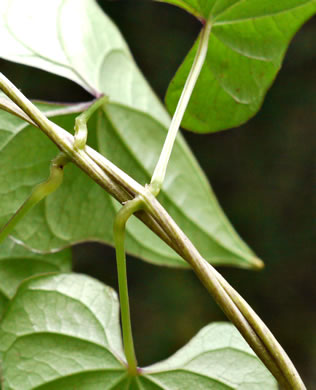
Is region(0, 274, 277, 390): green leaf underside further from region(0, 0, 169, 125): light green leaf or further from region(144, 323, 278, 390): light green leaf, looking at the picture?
region(0, 0, 169, 125): light green leaf

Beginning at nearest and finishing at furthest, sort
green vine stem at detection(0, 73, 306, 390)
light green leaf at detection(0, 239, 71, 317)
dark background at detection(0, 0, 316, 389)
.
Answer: green vine stem at detection(0, 73, 306, 390)
light green leaf at detection(0, 239, 71, 317)
dark background at detection(0, 0, 316, 389)

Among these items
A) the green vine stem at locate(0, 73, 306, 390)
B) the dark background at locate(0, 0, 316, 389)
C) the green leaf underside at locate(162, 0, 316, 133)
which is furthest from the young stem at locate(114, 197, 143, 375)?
the dark background at locate(0, 0, 316, 389)

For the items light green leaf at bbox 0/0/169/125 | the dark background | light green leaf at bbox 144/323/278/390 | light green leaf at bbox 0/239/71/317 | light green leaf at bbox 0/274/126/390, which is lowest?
the dark background

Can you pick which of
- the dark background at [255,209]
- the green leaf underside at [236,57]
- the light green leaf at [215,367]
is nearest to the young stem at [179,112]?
the green leaf underside at [236,57]

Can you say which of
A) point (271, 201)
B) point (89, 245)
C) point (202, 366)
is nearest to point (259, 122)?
point (271, 201)

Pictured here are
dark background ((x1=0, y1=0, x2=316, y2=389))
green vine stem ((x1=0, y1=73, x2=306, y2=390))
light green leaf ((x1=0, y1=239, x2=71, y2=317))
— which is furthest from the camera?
dark background ((x1=0, y1=0, x2=316, y2=389))

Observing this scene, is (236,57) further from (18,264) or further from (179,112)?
(18,264)

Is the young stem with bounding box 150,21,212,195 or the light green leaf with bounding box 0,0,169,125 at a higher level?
the light green leaf with bounding box 0,0,169,125
